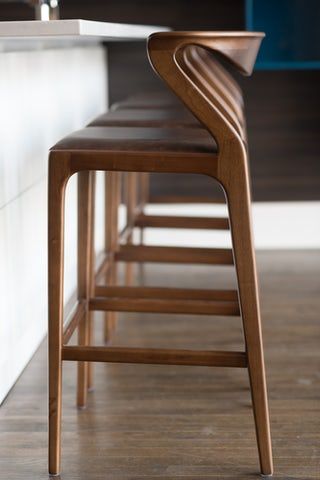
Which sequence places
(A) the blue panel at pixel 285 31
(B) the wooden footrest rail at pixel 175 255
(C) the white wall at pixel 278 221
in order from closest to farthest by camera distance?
(B) the wooden footrest rail at pixel 175 255 → (A) the blue panel at pixel 285 31 → (C) the white wall at pixel 278 221

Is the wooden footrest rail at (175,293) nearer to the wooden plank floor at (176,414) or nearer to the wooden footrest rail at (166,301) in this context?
the wooden footrest rail at (166,301)

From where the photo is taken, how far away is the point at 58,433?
5.40 ft

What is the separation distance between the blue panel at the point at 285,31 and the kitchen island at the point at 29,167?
0.85m

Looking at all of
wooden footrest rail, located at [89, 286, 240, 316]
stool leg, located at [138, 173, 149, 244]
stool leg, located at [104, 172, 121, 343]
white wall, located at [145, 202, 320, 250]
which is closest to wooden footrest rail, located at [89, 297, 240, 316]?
wooden footrest rail, located at [89, 286, 240, 316]

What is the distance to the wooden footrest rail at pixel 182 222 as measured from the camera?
256 centimetres

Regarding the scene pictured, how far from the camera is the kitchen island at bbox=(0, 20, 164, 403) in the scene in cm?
197

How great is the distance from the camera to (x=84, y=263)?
76.7 inches

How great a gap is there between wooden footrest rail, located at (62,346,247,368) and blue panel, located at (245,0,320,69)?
6.12 feet

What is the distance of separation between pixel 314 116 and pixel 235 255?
1932 millimetres

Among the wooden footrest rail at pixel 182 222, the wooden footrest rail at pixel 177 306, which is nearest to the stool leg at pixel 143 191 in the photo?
the wooden footrest rail at pixel 182 222

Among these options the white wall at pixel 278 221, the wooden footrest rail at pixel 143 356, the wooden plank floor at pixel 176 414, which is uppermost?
the wooden footrest rail at pixel 143 356

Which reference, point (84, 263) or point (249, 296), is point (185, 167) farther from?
point (84, 263)

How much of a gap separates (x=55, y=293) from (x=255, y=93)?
1.99 m

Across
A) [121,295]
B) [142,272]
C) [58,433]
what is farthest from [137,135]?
[142,272]
